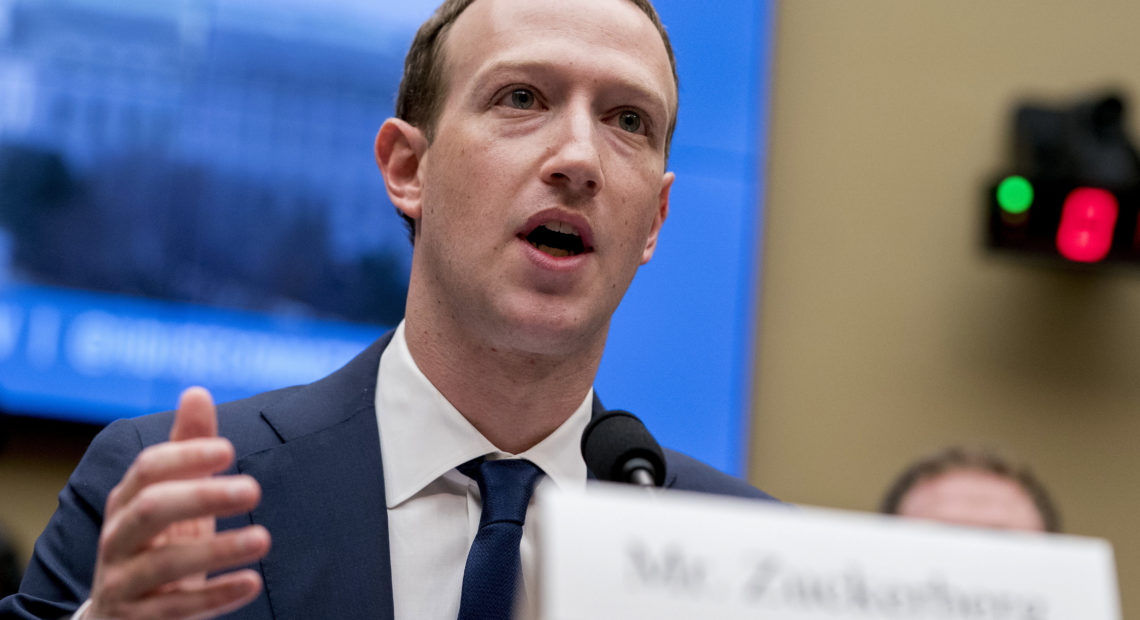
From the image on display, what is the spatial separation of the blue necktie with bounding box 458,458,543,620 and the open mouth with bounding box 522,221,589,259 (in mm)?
313

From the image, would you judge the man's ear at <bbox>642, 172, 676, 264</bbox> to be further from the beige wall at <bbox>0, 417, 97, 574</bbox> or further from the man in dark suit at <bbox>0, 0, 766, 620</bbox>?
the beige wall at <bbox>0, 417, 97, 574</bbox>

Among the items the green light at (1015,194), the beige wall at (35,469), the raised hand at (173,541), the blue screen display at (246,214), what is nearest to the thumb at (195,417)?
the raised hand at (173,541)

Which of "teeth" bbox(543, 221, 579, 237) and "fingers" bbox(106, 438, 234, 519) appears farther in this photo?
"teeth" bbox(543, 221, 579, 237)

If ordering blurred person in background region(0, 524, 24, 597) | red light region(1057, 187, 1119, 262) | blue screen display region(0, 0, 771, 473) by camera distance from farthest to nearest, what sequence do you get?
red light region(1057, 187, 1119, 262)
blue screen display region(0, 0, 771, 473)
blurred person in background region(0, 524, 24, 597)

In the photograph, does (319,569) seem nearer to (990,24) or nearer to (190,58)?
(190,58)

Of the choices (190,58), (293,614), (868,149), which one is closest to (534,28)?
(293,614)

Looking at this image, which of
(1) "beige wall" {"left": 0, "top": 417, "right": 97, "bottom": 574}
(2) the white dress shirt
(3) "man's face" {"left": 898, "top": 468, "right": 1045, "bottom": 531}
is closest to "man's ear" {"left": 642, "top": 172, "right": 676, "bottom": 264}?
(2) the white dress shirt

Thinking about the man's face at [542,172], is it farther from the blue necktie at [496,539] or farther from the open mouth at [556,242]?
the blue necktie at [496,539]

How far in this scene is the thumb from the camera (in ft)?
3.68

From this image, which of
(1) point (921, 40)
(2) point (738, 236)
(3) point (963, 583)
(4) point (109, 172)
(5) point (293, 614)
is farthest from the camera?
(1) point (921, 40)

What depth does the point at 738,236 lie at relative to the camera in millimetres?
3893

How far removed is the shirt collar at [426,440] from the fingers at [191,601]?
0.56m

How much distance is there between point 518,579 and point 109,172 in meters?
2.46

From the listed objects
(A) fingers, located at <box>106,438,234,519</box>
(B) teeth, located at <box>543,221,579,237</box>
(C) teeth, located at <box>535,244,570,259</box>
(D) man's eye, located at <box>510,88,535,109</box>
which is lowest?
(A) fingers, located at <box>106,438,234,519</box>
